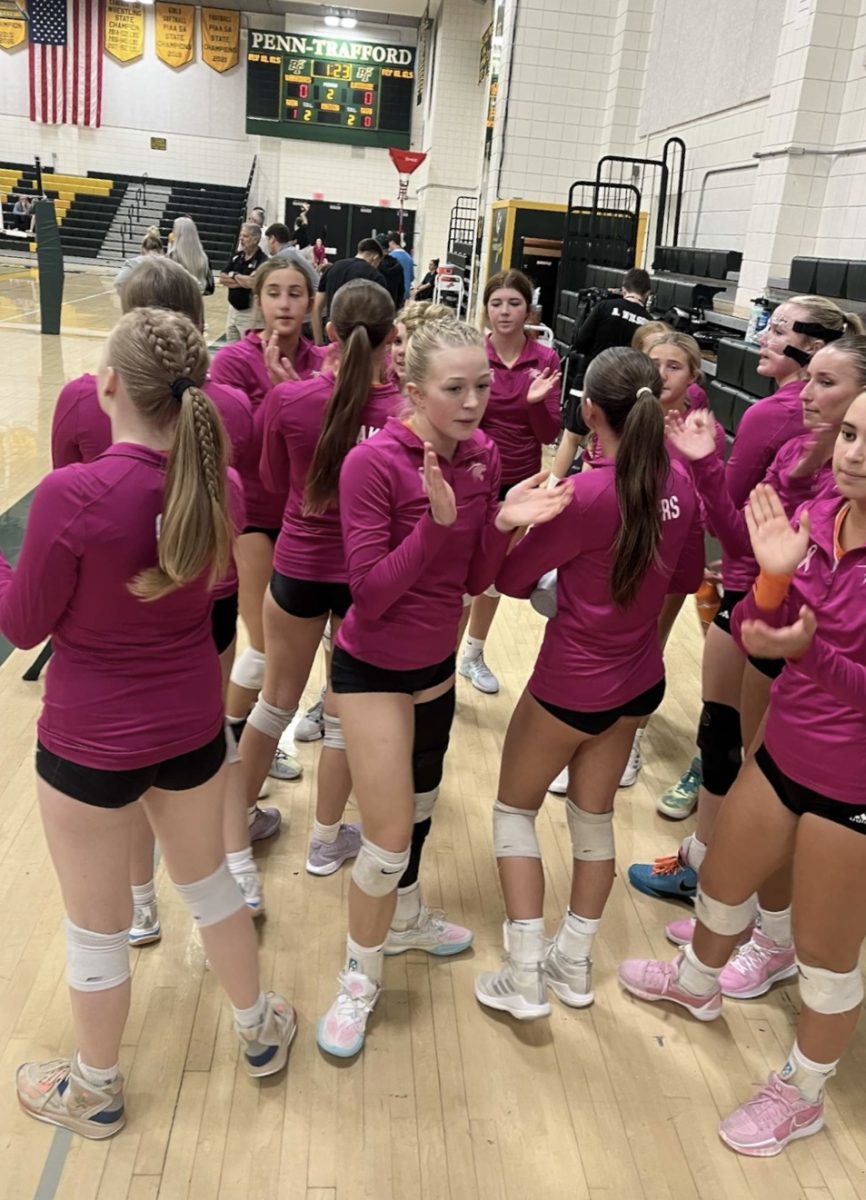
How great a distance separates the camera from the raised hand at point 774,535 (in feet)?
5.02

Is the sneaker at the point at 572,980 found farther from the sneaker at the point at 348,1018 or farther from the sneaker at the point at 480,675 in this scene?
the sneaker at the point at 480,675

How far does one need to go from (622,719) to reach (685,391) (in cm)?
127

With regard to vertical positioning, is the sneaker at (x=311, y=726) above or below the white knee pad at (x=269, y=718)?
below

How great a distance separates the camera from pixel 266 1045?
189 centimetres

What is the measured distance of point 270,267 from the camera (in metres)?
2.56

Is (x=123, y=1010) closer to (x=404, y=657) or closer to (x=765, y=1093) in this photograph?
(x=404, y=657)

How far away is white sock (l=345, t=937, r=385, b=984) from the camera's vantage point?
6.60 ft

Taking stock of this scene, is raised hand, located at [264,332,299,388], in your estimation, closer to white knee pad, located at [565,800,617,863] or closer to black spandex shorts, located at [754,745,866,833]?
white knee pad, located at [565,800,617,863]

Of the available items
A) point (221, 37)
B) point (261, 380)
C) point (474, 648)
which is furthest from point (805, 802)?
point (221, 37)

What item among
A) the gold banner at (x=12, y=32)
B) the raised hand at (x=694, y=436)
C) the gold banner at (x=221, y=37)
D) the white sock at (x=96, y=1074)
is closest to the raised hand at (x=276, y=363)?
the raised hand at (x=694, y=436)

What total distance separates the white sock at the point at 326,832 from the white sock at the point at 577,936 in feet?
2.35

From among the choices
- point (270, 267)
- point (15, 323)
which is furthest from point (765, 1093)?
point (15, 323)

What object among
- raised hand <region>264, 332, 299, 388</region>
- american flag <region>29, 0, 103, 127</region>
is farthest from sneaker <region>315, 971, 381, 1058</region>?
american flag <region>29, 0, 103, 127</region>

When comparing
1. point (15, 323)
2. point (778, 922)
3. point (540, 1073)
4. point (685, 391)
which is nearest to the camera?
point (540, 1073)
